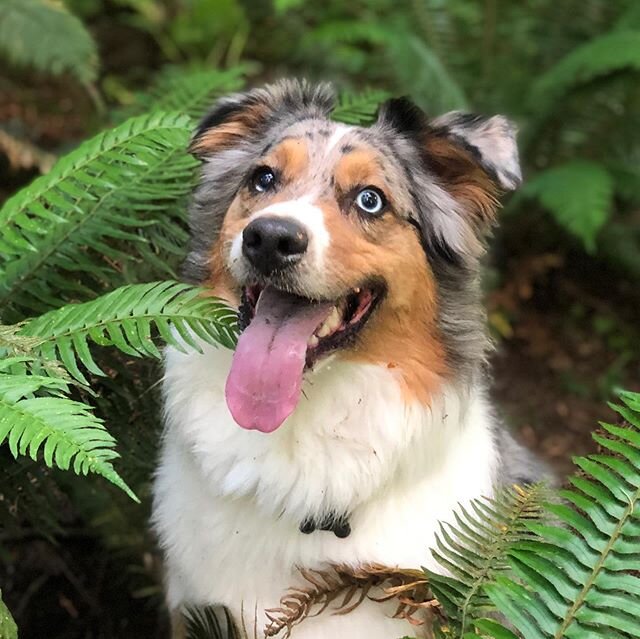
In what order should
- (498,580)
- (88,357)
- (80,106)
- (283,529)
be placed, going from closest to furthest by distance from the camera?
(498,580) < (88,357) < (283,529) < (80,106)

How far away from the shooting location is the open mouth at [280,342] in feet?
8.57

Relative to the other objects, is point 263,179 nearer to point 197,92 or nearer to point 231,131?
point 231,131

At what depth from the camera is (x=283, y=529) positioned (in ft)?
9.15

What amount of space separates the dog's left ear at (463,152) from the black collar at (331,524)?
3.45ft

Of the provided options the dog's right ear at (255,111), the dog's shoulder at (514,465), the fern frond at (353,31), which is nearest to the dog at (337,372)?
the dog's shoulder at (514,465)

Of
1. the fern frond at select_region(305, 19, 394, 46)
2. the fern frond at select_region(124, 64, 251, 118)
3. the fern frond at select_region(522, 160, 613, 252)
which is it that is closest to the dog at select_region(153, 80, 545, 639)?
the fern frond at select_region(124, 64, 251, 118)

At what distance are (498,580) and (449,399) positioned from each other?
2.79 feet

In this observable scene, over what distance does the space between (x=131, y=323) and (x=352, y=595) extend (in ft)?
3.71

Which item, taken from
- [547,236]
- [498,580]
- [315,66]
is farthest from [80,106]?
[498,580]

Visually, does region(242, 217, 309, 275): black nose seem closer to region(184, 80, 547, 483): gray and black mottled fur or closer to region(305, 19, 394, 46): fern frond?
region(184, 80, 547, 483): gray and black mottled fur

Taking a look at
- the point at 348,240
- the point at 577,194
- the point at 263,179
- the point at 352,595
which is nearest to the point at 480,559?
the point at 352,595

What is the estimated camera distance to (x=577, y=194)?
5.47m

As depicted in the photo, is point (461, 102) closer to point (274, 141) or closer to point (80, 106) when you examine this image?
point (274, 141)

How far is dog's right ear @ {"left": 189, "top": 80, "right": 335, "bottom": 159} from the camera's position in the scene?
3.29 m
